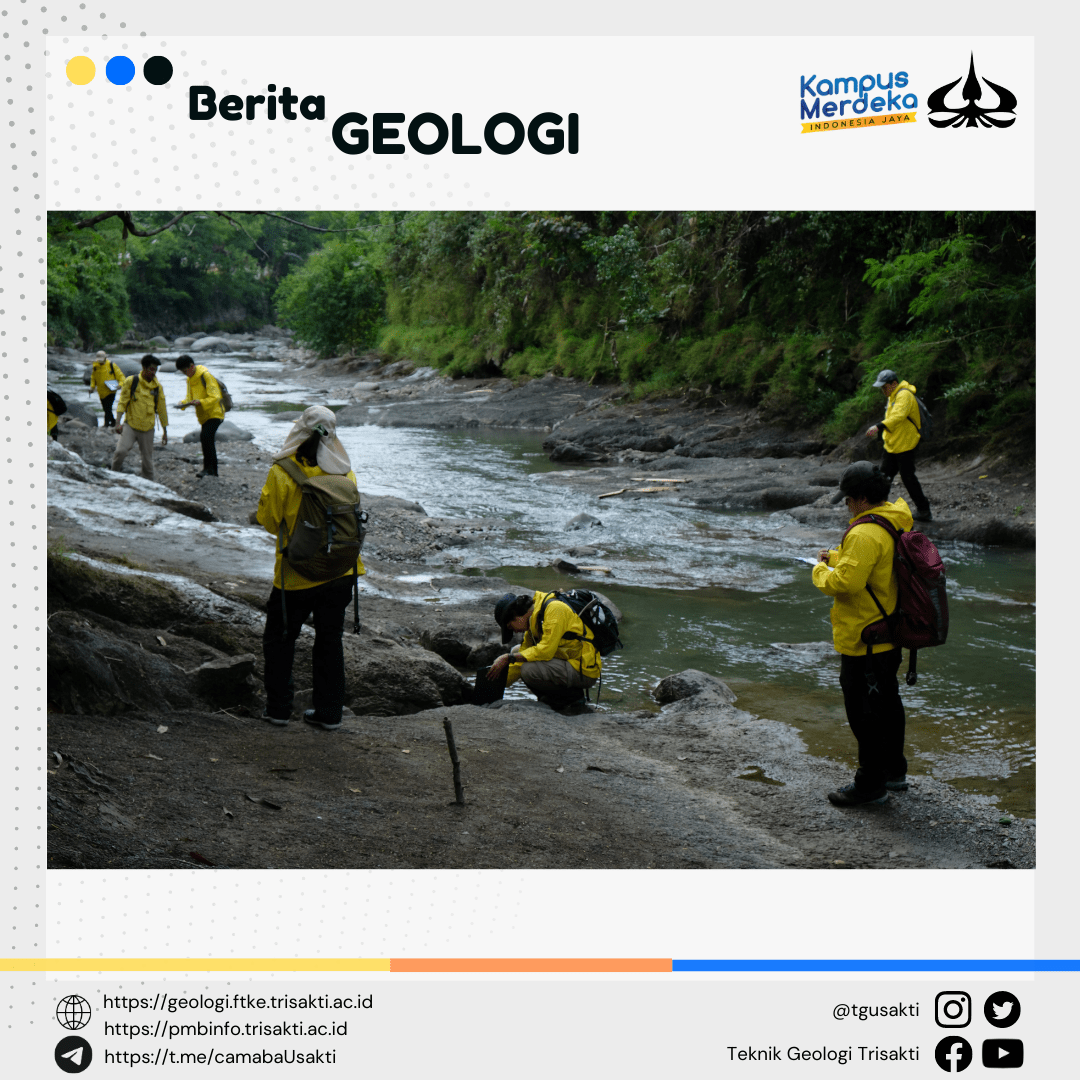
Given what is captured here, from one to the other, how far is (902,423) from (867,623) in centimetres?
878

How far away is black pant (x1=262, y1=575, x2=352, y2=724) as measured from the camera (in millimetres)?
5594

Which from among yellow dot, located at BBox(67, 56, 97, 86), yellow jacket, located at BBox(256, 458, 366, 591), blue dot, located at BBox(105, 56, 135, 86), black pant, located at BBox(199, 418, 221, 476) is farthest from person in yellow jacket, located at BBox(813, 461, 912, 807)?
black pant, located at BBox(199, 418, 221, 476)

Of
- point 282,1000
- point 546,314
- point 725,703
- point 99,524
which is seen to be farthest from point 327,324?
point 282,1000

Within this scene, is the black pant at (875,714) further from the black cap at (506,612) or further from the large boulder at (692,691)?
the black cap at (506,612)

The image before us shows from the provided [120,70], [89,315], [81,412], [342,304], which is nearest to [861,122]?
[120,70]

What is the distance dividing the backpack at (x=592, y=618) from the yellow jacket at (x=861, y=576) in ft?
6.47

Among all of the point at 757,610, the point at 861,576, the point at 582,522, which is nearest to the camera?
the point at 861,576

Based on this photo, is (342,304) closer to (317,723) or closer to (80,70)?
(317,723)

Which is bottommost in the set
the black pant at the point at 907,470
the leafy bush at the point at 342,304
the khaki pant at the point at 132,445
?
the black pant at the point at 907,470

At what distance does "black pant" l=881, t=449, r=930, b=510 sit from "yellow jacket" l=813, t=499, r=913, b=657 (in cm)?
869

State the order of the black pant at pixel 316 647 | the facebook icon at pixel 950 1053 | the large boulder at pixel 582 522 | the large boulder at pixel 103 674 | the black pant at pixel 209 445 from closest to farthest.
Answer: the facebook icon at pixel 950 1053 → the large boulder at pixel 103 674 → the black pant at pixel 316 647 → the large boulder at pixel 582 522 → the black pant at pixel 209 445

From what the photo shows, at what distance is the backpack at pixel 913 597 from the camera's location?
16.2 ft

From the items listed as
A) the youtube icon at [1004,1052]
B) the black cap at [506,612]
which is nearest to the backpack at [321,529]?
the black cap at [506,612]

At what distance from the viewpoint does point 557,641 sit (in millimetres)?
6805
